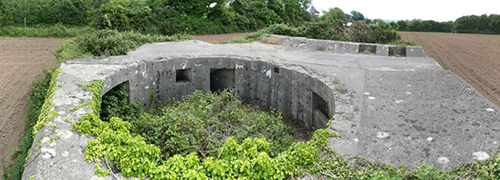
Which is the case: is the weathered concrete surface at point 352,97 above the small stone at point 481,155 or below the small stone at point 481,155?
above

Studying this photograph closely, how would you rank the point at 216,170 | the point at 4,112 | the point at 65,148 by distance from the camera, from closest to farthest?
the point at 216,170 → the point at 65,148 → the point at 4,112

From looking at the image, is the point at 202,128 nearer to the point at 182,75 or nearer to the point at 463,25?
the point at 182,75

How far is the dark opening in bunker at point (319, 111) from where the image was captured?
8438 mm

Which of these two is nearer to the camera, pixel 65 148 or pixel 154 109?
pixel 65 148

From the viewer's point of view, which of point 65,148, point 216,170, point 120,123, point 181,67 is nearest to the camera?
point 216,170

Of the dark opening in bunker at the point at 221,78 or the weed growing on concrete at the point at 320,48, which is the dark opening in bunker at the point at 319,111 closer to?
the dark opening in bunker at the point at 221,78

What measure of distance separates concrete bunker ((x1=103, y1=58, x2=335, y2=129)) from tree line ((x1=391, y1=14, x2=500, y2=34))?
29664mm

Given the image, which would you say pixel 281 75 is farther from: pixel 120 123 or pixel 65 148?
pixel 65 148

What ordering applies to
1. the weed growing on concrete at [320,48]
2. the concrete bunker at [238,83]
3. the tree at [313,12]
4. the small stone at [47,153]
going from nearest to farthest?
1. the small stone at [47,153]
2. the concrete bunker at [238,83]
3. the weed growing on concrete at [320,48]
4. the tree at [313,12]

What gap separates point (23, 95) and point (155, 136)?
435 centimetres

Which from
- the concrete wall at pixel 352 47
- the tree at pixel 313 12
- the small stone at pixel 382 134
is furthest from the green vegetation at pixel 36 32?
the tree at pixel 313 12

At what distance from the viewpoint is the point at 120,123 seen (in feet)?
17.5

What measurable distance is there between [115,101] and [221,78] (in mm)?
3804

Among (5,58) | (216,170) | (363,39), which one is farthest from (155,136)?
(363,39)
